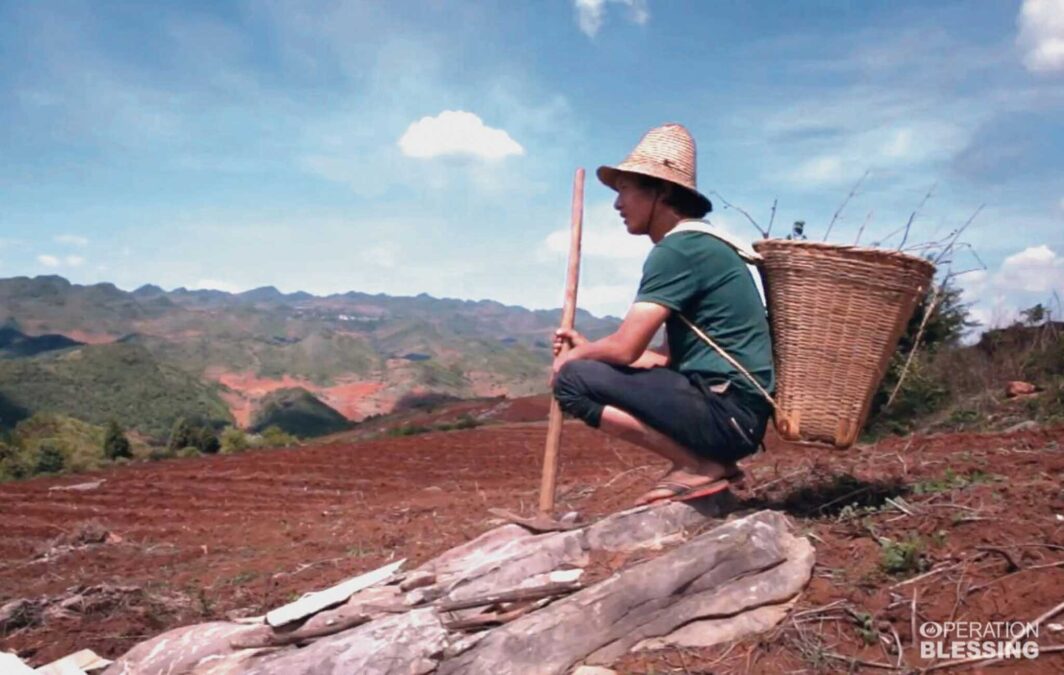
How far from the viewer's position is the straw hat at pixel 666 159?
3217mm

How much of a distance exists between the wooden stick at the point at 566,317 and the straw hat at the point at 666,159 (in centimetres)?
33

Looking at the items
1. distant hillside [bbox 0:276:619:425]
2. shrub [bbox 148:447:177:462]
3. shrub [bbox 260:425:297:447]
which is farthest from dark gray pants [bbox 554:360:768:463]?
distant hillside [bbox 0:276:619:425]

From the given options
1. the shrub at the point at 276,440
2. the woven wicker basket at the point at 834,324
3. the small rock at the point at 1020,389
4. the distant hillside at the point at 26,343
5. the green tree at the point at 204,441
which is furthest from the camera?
the distant hillside at the point at 26,343

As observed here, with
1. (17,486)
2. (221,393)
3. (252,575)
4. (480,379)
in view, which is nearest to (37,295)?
(221,393)

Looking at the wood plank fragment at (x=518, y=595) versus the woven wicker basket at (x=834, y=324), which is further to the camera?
the woven wicker basket at (x=834, y=324)

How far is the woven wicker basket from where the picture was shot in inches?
119

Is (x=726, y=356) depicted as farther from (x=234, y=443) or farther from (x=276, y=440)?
(x=276, y=440)

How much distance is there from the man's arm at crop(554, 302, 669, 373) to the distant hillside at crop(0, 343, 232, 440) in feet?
85.7

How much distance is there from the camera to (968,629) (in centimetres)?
251

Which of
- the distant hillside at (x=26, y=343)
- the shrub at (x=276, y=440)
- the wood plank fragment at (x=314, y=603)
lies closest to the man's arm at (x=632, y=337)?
the wood plank fragment at (x=314, y=603)

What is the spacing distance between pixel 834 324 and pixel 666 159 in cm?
84

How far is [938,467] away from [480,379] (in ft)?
125

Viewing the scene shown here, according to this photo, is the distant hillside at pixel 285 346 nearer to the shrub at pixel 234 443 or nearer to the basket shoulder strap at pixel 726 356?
the shrub at pixel 234 443

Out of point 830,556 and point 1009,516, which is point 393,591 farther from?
point 1009,516
